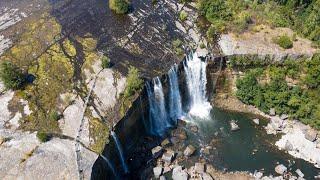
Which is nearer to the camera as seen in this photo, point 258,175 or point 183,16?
point 258,175

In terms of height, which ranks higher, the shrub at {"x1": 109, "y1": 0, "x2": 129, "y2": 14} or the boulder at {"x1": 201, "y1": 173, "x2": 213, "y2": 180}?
the shrub at {"x1": 109, "y1": 0, "x2": 129, "y2": 14}

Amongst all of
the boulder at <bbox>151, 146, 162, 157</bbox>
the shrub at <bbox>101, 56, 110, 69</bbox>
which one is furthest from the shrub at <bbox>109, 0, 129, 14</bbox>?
the boulder at <bbox>151, 146, 162, 157</bbox>

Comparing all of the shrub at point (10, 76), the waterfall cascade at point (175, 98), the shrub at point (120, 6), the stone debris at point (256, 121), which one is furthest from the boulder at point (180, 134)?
the shrub at point (10, 76)

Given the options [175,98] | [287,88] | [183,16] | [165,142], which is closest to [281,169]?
[287,88]

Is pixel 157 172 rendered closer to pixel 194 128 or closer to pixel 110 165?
pixel 110 165

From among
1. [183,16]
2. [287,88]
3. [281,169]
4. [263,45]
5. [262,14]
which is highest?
[183,16]

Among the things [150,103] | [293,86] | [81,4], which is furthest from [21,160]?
[293,86]

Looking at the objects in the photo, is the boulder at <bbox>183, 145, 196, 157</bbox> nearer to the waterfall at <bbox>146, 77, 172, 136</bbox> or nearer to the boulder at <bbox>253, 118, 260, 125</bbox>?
the waterfall at <bbox>146, 77, 172, 136</bbox>
